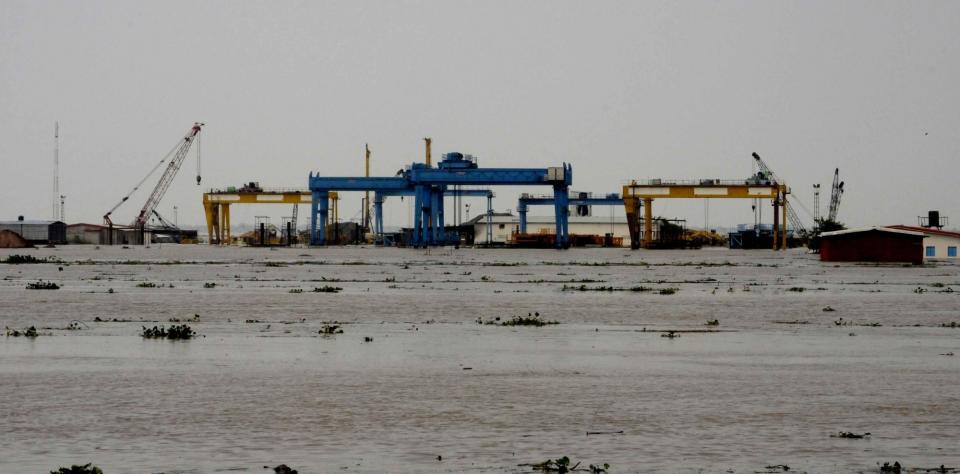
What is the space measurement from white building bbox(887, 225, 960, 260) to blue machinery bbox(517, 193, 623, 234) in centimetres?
9994

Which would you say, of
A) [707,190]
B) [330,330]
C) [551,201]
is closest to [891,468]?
[330,330]

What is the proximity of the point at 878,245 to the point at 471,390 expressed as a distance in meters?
73.2

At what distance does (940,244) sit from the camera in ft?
292

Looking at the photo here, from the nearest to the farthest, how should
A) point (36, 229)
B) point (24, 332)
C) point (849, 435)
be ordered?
point (849, 435) < point (24, 332) < point (36, 229)

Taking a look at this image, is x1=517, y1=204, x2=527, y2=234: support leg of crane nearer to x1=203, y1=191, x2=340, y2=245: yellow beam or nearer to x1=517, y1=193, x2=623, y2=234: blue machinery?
x1=517, y1=193, x2=623, y2=234: blue machinery

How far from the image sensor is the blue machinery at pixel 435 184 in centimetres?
14125

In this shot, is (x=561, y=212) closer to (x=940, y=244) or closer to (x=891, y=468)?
(x=940, y=244)

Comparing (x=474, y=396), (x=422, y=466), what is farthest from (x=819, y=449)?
(x=474, y=396)

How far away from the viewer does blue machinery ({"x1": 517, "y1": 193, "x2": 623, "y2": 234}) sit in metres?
189

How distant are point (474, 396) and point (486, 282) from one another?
32955 millimetres

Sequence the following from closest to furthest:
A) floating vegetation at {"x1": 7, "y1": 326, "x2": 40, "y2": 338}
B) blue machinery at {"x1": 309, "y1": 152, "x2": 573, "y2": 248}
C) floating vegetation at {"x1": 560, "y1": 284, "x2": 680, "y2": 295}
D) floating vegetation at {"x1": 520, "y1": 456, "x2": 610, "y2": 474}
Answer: floating vegetation at {"x1": 520, "y1": 456, "x2": 610, "y2": 474}, floating vegetation at {"x1": 7, "y1": 326, "x2": 40, "y2": 338}, floating vegetation at {"x1": 560, "y1": 284, "x2": 680, "y2": 295}, blue machinery at {"x1": 309, "y1": 152, "x2": 573, "y2": 248}

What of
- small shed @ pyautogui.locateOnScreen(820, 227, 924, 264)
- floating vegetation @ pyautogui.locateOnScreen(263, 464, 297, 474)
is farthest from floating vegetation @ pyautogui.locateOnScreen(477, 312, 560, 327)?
small shed @ pyautogui.locateOnScreen(820, 227, 924, 264)

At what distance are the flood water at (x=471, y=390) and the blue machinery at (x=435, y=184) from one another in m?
111

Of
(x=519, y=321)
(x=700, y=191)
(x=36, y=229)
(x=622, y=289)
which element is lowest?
(x=519, y=321)
